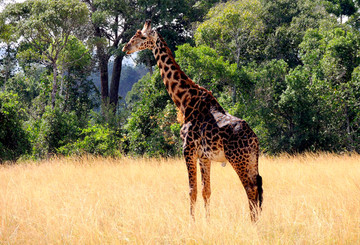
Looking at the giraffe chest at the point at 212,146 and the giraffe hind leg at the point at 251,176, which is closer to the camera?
the giraffe hind leg at the point at 251,176

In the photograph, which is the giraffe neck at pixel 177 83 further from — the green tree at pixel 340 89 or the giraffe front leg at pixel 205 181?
the green tree at pixel 340 89

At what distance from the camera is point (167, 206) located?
6.29 meters

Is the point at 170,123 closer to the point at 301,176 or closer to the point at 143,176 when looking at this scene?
the point at 143,176

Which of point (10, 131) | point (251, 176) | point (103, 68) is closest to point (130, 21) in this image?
point (103, 68)

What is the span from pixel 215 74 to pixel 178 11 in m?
12.6

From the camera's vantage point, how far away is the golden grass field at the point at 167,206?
4.73 m

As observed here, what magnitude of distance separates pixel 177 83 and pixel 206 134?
1134mm

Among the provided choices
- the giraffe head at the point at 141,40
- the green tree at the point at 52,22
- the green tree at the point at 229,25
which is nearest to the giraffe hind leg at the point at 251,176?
the giraffe head at the point at 141,40

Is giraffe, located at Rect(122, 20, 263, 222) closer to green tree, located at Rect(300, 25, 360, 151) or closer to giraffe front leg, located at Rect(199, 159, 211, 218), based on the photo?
giraffe front leg, located at Rect(199, 159, 211, 218)

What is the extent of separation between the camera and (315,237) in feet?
14.8

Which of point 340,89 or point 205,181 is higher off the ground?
point 340,89

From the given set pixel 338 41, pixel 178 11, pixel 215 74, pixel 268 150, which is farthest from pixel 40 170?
pixel 178 11

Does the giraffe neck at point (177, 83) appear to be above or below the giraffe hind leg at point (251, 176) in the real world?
above

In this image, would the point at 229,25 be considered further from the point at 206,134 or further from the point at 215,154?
the point at 215,154
